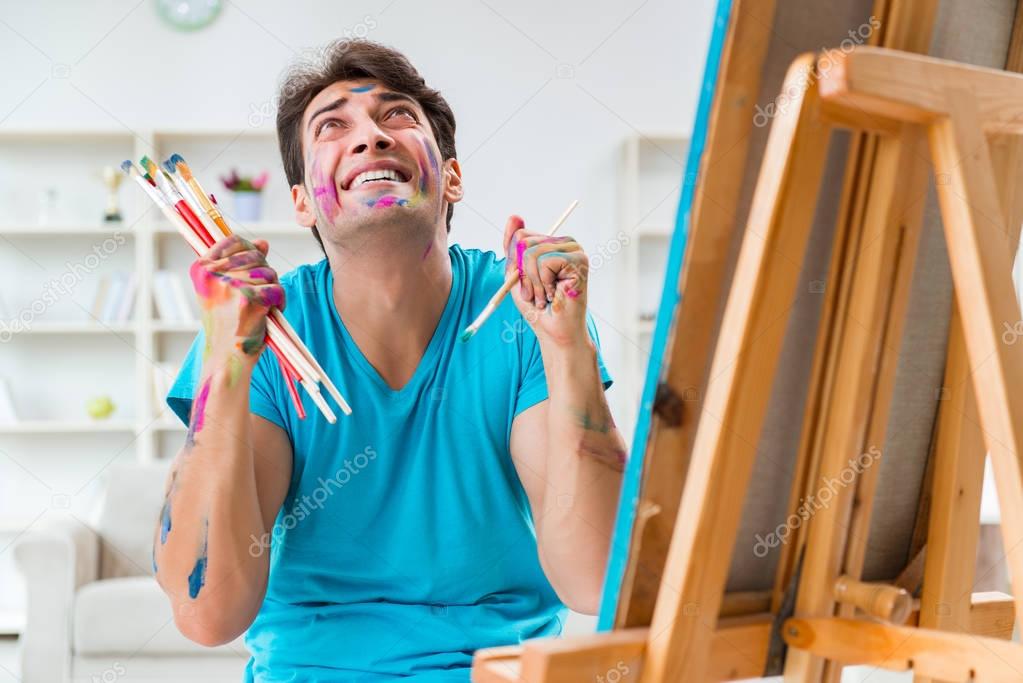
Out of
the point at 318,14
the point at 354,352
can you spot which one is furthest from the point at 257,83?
the point at 354,352

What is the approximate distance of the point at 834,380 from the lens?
842mm

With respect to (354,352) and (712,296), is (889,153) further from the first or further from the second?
(354,352)

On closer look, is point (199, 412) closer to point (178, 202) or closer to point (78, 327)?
point (178, 202)

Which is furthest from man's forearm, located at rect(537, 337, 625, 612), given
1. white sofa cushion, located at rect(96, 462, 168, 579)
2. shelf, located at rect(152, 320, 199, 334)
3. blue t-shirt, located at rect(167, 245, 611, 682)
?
shelf, located at rect(152, 320, 199, 334)

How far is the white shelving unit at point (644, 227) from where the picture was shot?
15.1ft

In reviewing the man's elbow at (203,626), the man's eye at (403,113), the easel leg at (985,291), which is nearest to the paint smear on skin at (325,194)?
the man's eye at (403,113)

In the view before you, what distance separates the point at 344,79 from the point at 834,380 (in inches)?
37.6

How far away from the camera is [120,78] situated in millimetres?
4668

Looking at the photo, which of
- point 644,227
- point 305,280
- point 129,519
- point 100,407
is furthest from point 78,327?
point 305,280

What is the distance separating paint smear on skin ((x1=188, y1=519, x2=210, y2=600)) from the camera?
1.26m

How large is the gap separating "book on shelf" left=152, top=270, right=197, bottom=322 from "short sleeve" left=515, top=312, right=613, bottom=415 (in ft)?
10.7

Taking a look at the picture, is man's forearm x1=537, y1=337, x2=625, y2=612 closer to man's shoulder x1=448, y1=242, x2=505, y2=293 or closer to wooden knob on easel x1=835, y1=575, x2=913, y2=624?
man's shoulder x1=448, y1=242, x2=505, y2=293

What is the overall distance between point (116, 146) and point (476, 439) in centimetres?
375

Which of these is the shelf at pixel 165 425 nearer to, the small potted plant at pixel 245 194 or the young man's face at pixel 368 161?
the small potted plant at pixel 245 194
